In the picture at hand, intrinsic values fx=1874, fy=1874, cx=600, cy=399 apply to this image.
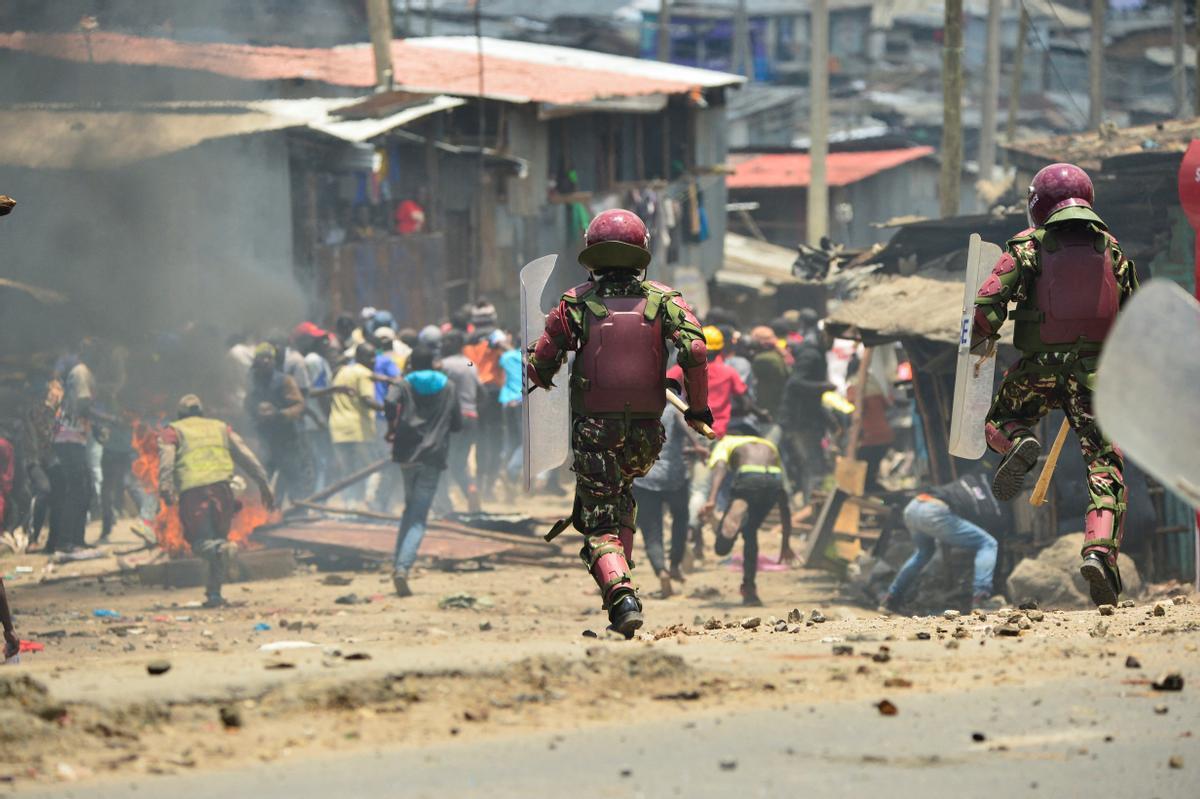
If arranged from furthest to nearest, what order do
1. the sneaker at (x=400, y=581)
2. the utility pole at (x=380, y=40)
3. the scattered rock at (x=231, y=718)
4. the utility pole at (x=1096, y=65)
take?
the utility pole at (x=1096, y=65), the utility pole at (x=380, y=40), the sneaker at (x=400, y=581), the scattered rock at (x=231, y=718)

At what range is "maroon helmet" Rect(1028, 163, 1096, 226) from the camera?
316 inches

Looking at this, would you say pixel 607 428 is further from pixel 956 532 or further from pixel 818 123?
pixel 818 123

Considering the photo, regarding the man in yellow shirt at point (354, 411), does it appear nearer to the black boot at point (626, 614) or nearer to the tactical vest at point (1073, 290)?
the black boot at point (626, 614)

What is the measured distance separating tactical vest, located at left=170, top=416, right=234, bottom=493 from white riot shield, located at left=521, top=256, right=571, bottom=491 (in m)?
5.34

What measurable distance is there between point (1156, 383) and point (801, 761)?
1586 mm

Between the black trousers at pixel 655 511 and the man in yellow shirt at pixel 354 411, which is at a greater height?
the man in yellow shirt at pixel 354 411

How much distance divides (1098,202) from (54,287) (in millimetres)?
10675

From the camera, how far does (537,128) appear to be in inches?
948

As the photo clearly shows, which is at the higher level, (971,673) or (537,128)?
(537,128)

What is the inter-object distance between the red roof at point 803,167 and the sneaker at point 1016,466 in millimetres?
31165

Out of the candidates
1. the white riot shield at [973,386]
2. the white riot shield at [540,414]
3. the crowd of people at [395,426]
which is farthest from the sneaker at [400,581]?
the white riot shield at [973,386]

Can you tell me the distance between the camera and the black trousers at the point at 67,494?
15.8 metres

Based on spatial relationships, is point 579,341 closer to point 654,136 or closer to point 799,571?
point 799,571

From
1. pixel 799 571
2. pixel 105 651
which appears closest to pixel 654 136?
pixel 799 571
